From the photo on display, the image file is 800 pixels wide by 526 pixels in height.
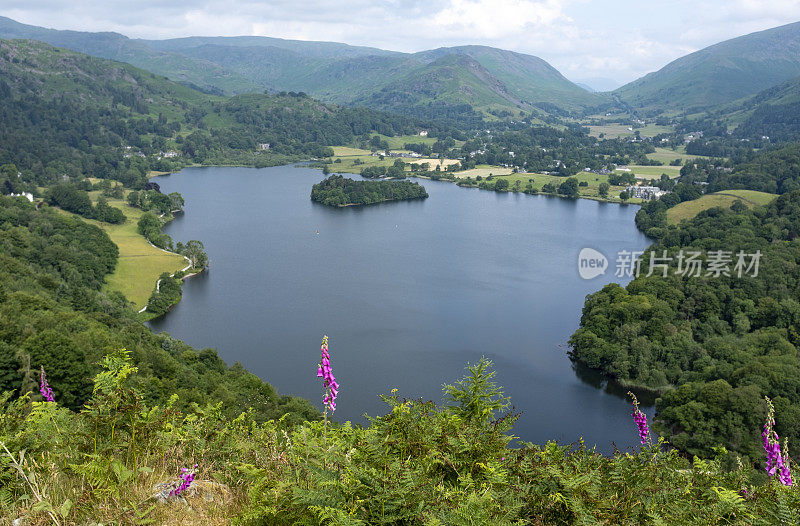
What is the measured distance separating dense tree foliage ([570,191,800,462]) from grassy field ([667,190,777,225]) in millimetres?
25533

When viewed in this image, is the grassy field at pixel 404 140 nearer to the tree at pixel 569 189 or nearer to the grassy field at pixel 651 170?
the grassy field at pixel 651 170

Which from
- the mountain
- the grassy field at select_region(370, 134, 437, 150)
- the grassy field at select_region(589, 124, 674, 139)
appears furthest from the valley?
the grassy field at select_region(589, 124, 674, 139)

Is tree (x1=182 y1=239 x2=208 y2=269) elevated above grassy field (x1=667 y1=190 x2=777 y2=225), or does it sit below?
below

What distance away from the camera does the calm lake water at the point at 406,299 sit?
3094cm

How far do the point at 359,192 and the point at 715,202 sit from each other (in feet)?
164

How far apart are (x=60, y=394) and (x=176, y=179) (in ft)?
307

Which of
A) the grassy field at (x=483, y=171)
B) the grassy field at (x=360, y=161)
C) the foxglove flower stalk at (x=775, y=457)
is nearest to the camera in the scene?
the foxglove flower stalk at (x=775, y=457)

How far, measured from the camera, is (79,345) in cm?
2006

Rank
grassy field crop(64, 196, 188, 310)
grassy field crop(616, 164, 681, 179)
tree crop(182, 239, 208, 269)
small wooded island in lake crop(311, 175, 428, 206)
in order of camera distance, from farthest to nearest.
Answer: grassy field crop(616, 164, 681, 179)
small wooded island in lake crop(311, 175, 428, 206)
tree crop(182, 239, 208, 269)
grassy field crop(64, 196, 188, 310)

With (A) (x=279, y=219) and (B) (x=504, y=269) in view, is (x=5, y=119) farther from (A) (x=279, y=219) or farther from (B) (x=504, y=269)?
(B) (x=504, y=269)

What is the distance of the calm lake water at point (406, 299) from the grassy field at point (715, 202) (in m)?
5.95

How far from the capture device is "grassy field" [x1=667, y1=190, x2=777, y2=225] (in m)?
68.1

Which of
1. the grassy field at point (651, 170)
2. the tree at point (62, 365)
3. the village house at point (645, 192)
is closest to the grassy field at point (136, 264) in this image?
the tree at point (62, 365)

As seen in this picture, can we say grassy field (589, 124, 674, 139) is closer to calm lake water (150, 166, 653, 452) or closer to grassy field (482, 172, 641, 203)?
grassy field (482, 172, 641, 203)
